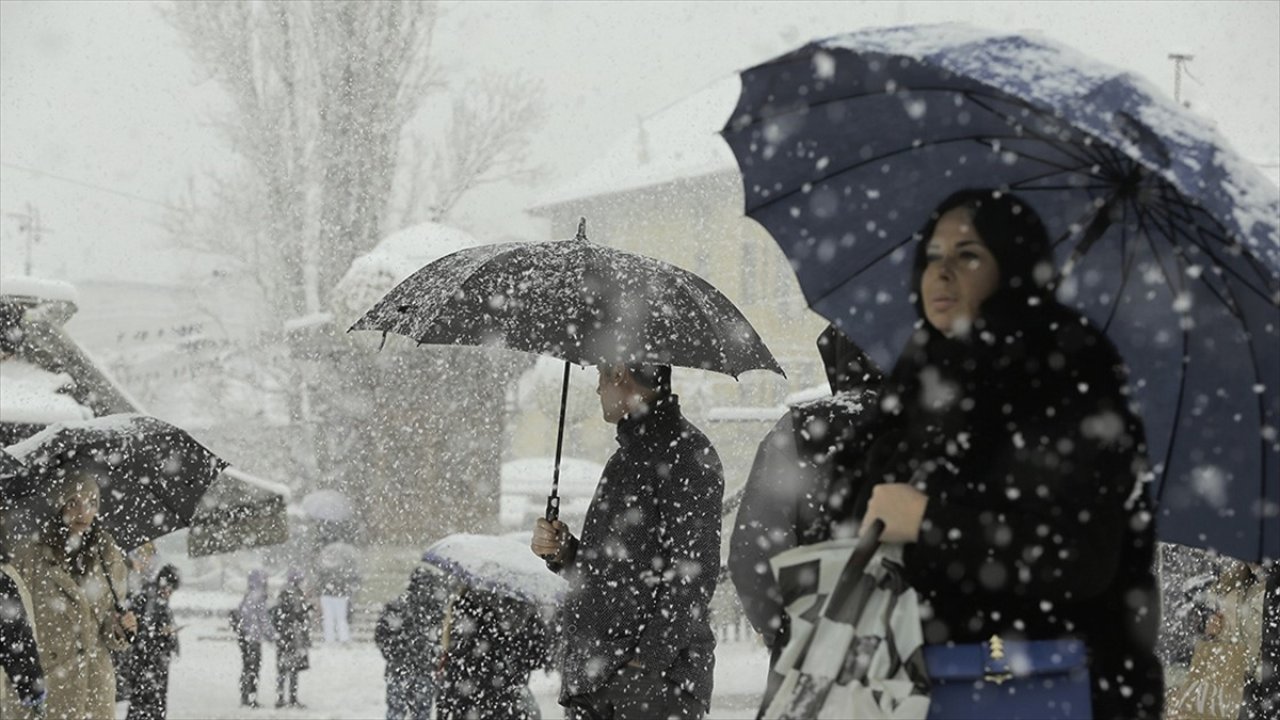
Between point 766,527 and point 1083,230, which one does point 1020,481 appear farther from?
point 766,527

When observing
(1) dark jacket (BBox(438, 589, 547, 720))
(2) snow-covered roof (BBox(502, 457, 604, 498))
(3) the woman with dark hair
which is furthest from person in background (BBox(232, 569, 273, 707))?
(2) snow-covered roof (BBox(502, 457, 604, 498))

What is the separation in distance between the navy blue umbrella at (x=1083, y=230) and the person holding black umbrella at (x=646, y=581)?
1923 millimetres

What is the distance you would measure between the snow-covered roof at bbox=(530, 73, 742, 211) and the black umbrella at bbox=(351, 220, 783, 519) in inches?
1965

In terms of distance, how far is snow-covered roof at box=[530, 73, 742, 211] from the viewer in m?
58.5

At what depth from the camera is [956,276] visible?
315 centimetres

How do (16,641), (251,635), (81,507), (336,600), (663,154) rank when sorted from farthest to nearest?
(663,154)
(336,600)
(251,635)
(81,507)
(16,641)

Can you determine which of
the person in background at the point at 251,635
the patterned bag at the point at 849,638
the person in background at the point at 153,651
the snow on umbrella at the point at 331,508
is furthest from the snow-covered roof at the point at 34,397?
the patterned bag at the point at 849,638

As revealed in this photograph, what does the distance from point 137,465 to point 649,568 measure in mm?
4248

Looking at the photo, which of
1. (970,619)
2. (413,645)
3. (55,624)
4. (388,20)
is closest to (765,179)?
(970,619)

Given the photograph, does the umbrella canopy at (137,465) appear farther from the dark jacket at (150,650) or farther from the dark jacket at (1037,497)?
the dark jacket at (1037,497)

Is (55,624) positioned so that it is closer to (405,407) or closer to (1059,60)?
(1059,60)

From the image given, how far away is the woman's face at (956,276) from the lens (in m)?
3.13

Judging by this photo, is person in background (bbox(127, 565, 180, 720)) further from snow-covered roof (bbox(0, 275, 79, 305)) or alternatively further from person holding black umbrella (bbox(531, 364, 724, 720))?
person holding black umbrella (bbox(531, 364, 724, 720))

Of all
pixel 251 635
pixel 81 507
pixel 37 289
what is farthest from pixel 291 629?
pixel 81 507
